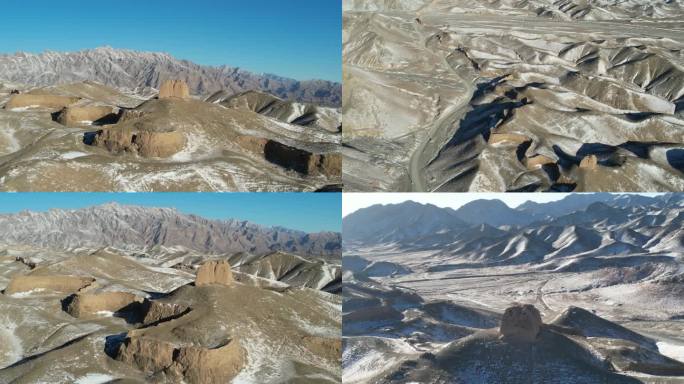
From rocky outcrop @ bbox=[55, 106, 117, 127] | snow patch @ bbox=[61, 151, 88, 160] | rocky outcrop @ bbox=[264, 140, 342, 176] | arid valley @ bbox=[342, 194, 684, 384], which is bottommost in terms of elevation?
arid valley @ bbox=[342, 194, 684, 384]

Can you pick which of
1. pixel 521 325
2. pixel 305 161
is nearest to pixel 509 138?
pixel 305 161

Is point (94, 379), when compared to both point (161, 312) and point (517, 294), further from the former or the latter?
point (517, 294)

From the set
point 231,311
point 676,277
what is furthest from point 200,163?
point 676,277

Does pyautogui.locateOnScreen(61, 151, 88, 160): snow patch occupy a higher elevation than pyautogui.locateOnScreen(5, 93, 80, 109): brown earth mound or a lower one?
lower

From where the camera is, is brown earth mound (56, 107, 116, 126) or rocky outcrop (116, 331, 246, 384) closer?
rocky outcrop (116, 331, 246, 384)

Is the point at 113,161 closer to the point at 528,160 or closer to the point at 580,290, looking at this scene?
the point at 528,160

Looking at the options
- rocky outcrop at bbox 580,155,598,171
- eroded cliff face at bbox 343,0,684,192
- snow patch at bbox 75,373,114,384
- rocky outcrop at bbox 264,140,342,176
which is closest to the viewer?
snow patch at bbox 75,373,114,384

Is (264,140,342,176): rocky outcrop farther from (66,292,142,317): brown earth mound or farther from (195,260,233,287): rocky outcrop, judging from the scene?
(66,292,142,317): brown earth mound

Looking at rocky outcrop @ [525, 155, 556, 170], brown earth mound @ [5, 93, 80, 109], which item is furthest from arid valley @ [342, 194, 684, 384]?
brown earth mound @ [5, 93, 80, 109]
